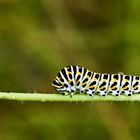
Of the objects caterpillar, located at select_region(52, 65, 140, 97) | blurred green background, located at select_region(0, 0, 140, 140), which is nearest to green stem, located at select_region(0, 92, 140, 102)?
caterpillar, located at select_region(52, 65, 140, 97)

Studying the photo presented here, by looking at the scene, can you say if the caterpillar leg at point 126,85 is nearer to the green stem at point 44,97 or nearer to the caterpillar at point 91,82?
the caterpillar at point 91,82

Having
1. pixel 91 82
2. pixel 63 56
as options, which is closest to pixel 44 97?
pixel 91 82

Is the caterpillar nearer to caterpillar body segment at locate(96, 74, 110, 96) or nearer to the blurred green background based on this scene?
caterpillar body segment at locate(96, 74, 110, 96)

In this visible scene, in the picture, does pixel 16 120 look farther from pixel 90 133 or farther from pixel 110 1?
pixel 110 1

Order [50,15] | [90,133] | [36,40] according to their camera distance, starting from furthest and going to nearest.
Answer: [50,15], [36,40], [90,133]

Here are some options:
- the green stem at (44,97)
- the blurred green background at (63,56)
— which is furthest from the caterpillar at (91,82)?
the blurred green background at (63,56)

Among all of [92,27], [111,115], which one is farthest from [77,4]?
[111,115]
